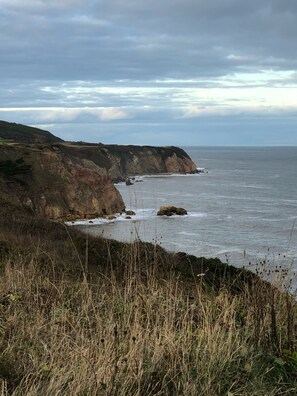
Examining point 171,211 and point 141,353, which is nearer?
→ point 141,353

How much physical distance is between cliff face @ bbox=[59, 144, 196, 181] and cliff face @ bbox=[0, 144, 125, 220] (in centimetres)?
4794

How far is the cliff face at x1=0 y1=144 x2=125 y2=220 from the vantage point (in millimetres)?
49812

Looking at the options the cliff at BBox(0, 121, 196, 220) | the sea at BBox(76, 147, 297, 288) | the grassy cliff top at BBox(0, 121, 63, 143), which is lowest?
the sea at BBox(76, 147, 297, 288)

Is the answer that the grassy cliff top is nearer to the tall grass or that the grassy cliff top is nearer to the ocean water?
the ocean water

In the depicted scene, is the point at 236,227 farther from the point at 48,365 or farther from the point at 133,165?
the point at 133,165

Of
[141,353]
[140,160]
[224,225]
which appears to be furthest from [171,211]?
[140,160]

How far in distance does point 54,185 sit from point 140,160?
81053 millimetres

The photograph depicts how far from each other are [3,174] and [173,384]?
47896mm

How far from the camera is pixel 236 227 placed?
44125mm

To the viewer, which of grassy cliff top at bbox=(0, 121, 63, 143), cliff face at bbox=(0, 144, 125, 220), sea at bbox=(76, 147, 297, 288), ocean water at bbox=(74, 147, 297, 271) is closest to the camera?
sea at bbox=(76, 147, 297, 288)

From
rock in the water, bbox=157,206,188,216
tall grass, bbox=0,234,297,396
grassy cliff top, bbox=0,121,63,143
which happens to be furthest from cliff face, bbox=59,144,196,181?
tall grass, bbox=0,234,297,396

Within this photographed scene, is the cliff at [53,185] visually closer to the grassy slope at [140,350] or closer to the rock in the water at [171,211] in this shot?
the rock in the water at [171,211]

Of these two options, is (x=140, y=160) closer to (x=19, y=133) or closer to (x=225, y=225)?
(x=19, y=133)

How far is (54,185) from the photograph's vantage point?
2111 inches
